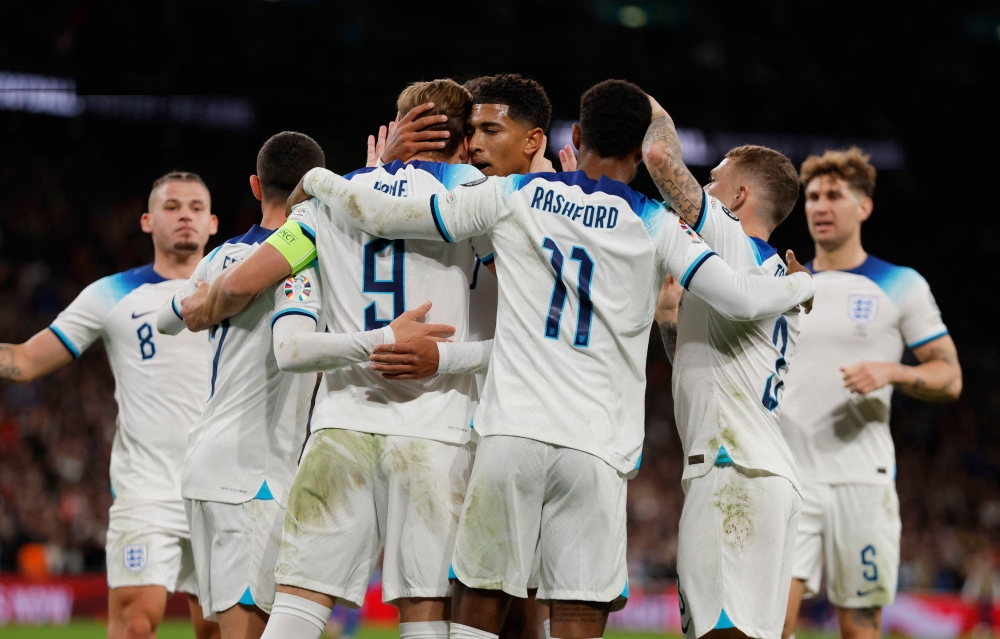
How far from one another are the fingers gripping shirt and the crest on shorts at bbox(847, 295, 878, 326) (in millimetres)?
3188

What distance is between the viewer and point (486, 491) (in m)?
4.18

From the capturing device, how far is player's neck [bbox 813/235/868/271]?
24.9 ft

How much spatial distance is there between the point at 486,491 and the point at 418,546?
1.38ft

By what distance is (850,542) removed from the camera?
23.1ft

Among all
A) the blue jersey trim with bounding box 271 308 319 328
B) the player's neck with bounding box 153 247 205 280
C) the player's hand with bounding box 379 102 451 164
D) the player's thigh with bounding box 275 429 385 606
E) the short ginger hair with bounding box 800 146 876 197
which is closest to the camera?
the player's thigh with bounding box 275 429 385 606

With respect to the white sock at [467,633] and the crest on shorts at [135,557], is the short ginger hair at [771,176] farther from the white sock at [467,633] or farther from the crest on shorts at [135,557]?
the crest on shorts at [135,557]

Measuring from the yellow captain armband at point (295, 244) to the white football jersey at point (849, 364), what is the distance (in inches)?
152

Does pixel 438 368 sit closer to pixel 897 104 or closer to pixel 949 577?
pixel 949 577

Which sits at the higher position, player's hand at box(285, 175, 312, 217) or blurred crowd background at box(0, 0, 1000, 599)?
blurred crowd background at box(0, 0, 1000, 599)

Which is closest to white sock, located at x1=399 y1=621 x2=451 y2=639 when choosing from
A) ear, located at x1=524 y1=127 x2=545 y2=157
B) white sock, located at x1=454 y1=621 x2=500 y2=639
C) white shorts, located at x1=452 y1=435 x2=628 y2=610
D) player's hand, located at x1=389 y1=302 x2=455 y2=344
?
white sock, located at x1=454 y1=621 x2=500 y2=639

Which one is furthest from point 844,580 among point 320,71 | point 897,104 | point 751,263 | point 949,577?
point 897,104

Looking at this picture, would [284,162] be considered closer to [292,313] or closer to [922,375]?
[292,313]

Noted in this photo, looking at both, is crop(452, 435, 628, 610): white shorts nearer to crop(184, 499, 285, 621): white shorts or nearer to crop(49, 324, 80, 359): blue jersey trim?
crop(184, 499, 285, 621): white shorts

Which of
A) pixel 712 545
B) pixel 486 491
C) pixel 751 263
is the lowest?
pixel 712 545
